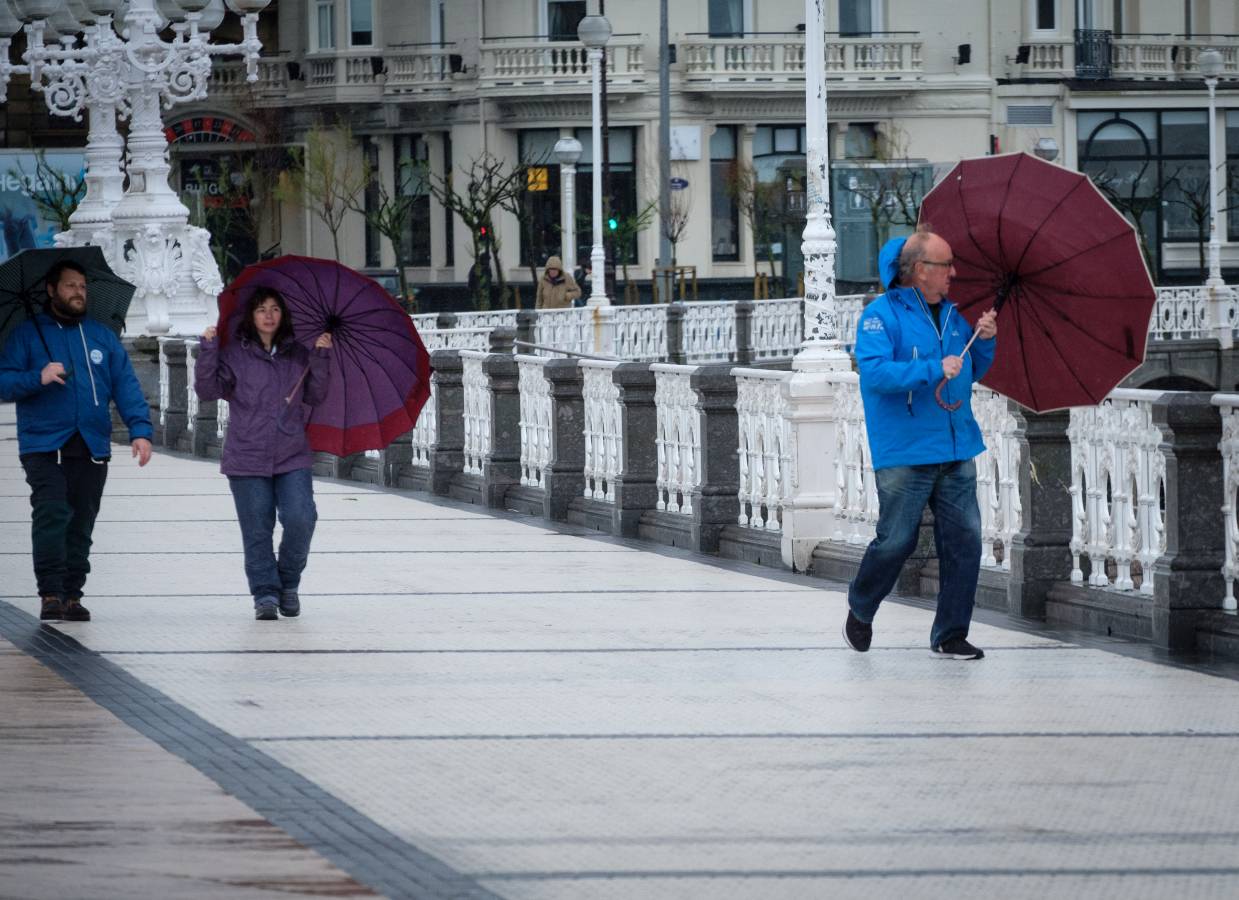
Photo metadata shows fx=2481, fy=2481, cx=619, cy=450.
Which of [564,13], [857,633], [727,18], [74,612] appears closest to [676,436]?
[74,612]

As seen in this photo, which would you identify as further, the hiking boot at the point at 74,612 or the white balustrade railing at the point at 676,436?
the white balustrade railing at the point at 676,436

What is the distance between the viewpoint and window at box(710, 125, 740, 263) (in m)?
57.8

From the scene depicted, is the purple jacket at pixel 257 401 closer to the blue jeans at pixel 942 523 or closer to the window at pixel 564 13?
the blue jeans at pixel 942 523

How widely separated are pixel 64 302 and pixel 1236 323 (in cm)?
3716

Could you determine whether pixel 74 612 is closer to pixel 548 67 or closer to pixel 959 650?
pixel 959 650

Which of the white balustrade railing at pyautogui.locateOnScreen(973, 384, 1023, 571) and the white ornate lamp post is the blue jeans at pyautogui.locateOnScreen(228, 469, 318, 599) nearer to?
the white balustrade railing at pyautogui.locateOnScreen(973, 384, 1023, 571)

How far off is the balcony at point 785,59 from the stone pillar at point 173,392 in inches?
1275

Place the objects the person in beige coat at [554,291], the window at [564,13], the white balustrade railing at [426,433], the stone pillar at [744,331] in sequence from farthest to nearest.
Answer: the window at [564,13] < the stone pillar at [744,331] < the person in beige coat at [554,291] < the white balustrade railing at [426,433]

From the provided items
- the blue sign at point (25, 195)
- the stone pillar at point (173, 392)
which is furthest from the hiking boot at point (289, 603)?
the blue sign at point (25, 195)

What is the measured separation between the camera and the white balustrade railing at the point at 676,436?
15430mm

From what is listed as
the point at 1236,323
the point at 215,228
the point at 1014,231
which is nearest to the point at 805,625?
the point at 1014,231

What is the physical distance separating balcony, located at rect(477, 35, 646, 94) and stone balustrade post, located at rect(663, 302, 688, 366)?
1732cm

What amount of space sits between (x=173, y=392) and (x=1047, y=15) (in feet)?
127

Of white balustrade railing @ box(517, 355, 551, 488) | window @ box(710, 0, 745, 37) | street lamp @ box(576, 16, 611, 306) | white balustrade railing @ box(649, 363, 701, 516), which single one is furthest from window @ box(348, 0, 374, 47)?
white balustrade railing @ box(649, 363, 701, 516)
